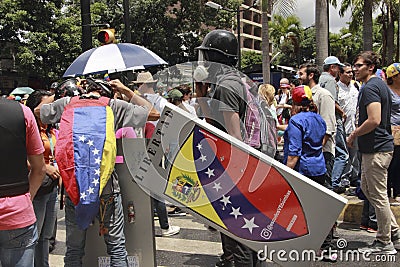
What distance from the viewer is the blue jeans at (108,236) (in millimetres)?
3277

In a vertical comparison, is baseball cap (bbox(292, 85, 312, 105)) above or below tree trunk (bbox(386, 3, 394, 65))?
below

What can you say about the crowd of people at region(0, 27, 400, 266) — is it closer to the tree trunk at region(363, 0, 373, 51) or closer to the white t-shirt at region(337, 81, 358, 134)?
the white t-shirt at region(337, 81, 358, 134)

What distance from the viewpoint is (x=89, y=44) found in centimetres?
743

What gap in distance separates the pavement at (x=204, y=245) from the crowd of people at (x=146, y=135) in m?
0.17

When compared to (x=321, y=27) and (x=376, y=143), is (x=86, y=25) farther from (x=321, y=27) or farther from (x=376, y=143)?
(x=321, y=27)

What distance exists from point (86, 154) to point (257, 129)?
46.1 inches

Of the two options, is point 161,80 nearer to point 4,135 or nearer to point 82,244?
point 4,135

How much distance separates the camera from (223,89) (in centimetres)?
305

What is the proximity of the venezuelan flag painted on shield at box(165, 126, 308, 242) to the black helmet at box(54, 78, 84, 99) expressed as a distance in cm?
116

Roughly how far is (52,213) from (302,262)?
2167mm

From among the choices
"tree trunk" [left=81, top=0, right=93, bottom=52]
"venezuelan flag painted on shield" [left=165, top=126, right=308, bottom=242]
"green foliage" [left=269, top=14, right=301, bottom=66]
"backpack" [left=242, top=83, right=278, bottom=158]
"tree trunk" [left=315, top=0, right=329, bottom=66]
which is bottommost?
"venezuelan flag painted on shield" [left=165, top=126, right=308, bottom=242]

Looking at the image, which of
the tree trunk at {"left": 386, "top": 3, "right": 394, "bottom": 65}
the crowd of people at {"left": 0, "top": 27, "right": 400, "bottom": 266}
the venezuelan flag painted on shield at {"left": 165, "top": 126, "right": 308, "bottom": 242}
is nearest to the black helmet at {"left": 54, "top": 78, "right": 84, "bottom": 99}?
the crowd of people at {"left": 0, "top": 27, "right": 400, "bottom": 266}

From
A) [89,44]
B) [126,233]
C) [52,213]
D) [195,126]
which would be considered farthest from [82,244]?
[89,44]

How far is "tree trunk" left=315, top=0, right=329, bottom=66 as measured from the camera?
1196 cm
